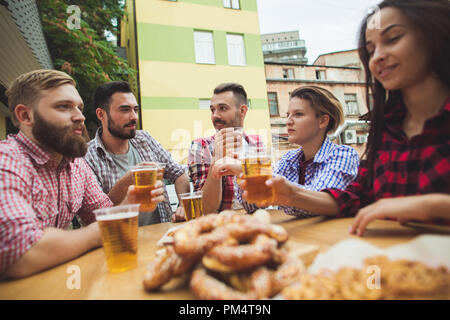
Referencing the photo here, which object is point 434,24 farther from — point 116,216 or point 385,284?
point 116,216

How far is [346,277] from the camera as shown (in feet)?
2.11

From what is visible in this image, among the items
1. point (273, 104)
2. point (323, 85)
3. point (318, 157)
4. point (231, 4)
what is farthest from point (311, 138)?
point (323, 85)

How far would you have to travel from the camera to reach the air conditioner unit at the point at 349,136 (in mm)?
17578

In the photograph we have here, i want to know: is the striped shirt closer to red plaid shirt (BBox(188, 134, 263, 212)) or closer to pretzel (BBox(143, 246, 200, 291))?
red plaid shirt (BBox(188, 134, 263, 212))

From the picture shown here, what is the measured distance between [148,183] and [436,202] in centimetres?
143

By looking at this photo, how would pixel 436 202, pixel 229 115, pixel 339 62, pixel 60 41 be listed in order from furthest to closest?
pixel 339 62, pixel 60 41, pixel 229 115, pixel 436 202

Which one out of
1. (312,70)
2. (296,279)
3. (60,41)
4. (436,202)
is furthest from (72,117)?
(312,70)

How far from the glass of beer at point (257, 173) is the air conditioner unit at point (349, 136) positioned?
17.9 meters

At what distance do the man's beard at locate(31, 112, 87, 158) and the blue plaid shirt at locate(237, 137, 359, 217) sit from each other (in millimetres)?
1325

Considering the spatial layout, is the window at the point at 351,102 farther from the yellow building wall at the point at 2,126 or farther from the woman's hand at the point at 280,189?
the woman's hand at the point at 280,189

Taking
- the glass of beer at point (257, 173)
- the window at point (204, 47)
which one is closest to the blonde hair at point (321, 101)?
the glass of beer at point (257, 173)

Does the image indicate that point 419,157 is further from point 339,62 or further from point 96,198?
point 339,62

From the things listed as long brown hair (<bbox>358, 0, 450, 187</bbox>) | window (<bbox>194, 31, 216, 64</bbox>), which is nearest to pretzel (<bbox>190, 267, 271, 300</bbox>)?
long brown hair (<bbox>358, 0, 450, 187</bbox>)

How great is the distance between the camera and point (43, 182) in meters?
1.55
